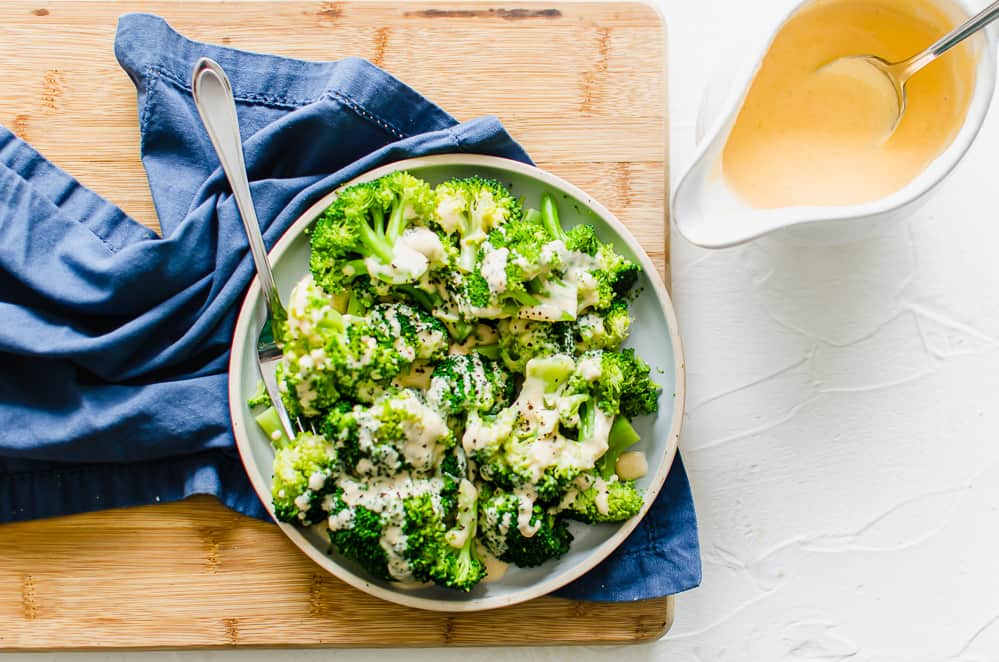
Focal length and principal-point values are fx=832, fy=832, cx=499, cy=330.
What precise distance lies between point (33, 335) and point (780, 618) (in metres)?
1.58

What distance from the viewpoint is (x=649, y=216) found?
1.67 m

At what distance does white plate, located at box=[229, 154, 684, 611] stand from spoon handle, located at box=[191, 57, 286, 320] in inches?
1.3

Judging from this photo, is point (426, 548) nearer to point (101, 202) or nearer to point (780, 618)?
point (780, 618)

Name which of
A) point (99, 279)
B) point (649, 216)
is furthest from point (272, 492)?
point (649, 216)

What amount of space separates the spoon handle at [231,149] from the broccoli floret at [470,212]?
331 mm

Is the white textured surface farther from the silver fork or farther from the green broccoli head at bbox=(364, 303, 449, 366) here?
the silver fork

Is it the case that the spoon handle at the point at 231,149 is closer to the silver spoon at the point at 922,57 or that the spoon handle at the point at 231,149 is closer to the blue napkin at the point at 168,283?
the blue napkin at the point at 168,283

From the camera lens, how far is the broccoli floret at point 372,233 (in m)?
1.46

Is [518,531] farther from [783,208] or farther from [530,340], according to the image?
[783,208]

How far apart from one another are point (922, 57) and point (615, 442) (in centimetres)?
83

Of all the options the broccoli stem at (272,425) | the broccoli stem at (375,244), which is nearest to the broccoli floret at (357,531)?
the broccoli stem at (272,425)

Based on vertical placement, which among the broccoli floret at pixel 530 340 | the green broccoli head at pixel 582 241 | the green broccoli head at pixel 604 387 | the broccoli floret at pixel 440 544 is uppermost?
the green broccoli head at pixel 582 241

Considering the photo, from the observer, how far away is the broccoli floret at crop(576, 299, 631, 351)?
4.98 ft

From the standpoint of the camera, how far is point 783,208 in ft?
4.50
